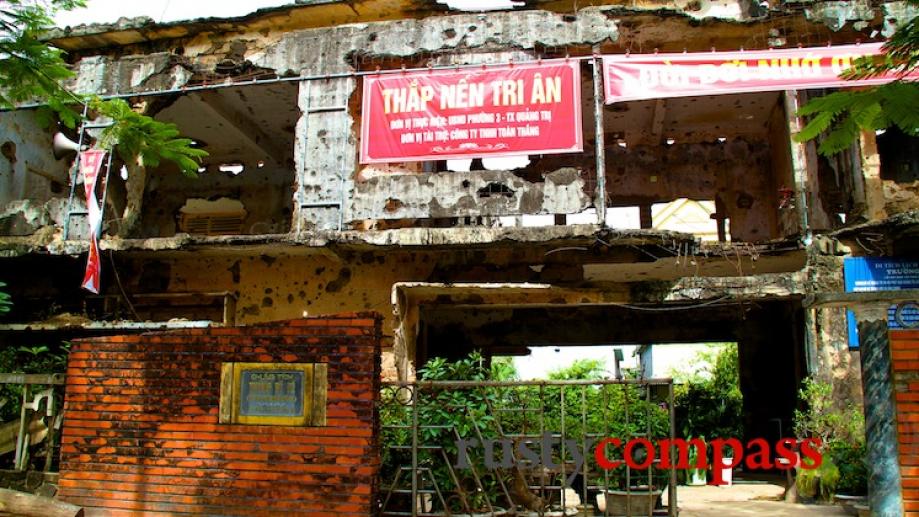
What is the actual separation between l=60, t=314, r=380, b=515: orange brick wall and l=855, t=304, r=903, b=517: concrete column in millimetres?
3877

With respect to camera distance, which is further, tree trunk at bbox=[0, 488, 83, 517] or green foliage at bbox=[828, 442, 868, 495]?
green foliage at bbox=[828, 442, 868, 495]

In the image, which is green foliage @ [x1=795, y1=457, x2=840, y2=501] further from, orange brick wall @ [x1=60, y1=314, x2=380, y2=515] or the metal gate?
orange brick wall @ [x1=60, y1=314, x2=380, y2=515]

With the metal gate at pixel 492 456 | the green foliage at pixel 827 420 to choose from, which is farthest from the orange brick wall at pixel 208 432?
the green foliage at pixel 827 420

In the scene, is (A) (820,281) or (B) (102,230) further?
(B) (102,230)

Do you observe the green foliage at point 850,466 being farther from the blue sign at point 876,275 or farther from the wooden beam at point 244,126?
the wooden beam at point 244,126

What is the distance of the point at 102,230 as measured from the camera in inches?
466

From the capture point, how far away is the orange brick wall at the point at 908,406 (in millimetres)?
5555

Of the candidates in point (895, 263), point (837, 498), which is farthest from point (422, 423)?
point (895, 263)

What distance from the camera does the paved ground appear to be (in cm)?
859

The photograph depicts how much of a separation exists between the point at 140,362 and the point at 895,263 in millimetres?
9453

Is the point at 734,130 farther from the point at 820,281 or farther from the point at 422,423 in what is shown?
the point at 422,423

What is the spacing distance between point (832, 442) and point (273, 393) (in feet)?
23.6

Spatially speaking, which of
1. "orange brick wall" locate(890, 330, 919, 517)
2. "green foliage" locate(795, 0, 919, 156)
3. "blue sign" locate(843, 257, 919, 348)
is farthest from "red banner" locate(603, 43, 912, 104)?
"orange brick wall" locate(890, 330, 919, 517)

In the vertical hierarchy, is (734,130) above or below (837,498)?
above
